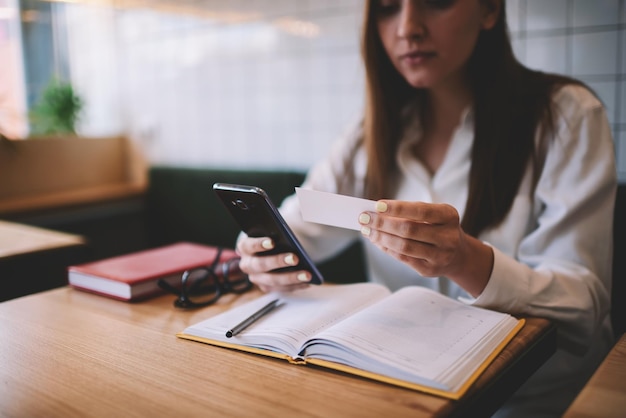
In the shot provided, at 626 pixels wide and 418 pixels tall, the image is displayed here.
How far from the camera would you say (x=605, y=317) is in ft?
3.85

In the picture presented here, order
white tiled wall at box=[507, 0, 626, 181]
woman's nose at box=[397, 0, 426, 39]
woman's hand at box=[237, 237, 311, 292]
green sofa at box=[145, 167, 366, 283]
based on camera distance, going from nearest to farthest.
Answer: woman's hand at box=[237, 237, 311, 292] < woman's nose at box=[397, 0, 426, 39] < white tiled wall at box=[507, 0, 626, 181] < green sofa at box=[145, 167, 366, 283]

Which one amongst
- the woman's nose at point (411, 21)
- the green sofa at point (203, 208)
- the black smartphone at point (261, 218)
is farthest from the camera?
A: the green sofa at point (203, 208)

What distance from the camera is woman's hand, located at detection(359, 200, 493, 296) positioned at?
0.81 m

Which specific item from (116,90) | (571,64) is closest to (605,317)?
(571,64)

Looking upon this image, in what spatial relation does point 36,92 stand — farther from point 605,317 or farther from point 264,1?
point 605,317

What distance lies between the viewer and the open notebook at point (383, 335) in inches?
27.9

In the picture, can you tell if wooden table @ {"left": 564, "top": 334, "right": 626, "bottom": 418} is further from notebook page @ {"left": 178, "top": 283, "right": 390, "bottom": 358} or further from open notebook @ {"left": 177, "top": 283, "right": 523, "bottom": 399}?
notebook page @ {"left": 178, "top": 283, "right": 390, "bottom": 358}

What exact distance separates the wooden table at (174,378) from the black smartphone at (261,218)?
195 millimetres

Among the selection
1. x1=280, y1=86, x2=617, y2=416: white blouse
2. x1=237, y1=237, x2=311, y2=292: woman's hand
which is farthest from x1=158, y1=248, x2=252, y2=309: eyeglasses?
x1=280, y1=86, x2=617, y2=416: white blouse

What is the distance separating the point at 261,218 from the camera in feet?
3.21

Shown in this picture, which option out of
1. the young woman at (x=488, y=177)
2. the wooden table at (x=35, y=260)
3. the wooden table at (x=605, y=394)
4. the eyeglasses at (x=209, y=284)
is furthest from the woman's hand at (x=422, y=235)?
the wooden table at (x=35, y=260)

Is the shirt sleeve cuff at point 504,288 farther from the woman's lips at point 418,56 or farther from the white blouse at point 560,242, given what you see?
the woman's lips at point 418,56

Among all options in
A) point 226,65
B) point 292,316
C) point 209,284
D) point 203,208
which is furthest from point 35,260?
point 226,65

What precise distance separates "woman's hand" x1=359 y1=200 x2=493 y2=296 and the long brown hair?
34 centimetres
